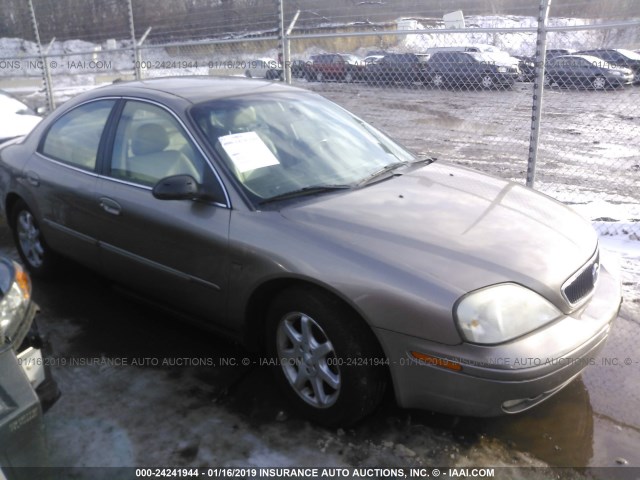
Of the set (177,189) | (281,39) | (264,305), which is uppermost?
(281,39)

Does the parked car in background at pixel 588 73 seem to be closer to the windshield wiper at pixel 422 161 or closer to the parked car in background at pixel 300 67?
the parked car in background at pixel 300 67

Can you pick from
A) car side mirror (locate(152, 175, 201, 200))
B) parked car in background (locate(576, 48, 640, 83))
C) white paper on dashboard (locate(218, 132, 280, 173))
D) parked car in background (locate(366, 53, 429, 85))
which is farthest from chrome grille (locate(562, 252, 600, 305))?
parked car in background (locate(576, 48, 640, 83))

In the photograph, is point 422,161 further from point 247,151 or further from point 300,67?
point 300,67

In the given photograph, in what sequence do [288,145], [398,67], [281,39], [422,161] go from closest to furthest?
[288,145], [422,161], [281,39], [398,67]

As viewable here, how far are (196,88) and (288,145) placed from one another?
2.56ft

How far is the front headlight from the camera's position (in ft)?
7.57

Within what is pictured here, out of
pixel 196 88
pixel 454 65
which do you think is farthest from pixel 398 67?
pixel 196 88

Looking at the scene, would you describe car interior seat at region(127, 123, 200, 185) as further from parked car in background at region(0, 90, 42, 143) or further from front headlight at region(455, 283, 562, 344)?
parked car in background at region(0, 90, 42, 143)

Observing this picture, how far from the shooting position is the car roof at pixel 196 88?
352 centimetres

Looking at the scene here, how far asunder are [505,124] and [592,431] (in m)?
12.1

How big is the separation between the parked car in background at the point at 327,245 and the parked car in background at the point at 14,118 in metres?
3.41

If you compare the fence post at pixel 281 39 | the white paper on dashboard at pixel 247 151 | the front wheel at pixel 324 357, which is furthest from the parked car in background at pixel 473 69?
the front wheel at pixel 324 357

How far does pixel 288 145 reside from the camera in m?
3.35

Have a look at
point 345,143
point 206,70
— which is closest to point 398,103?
point 206,70
